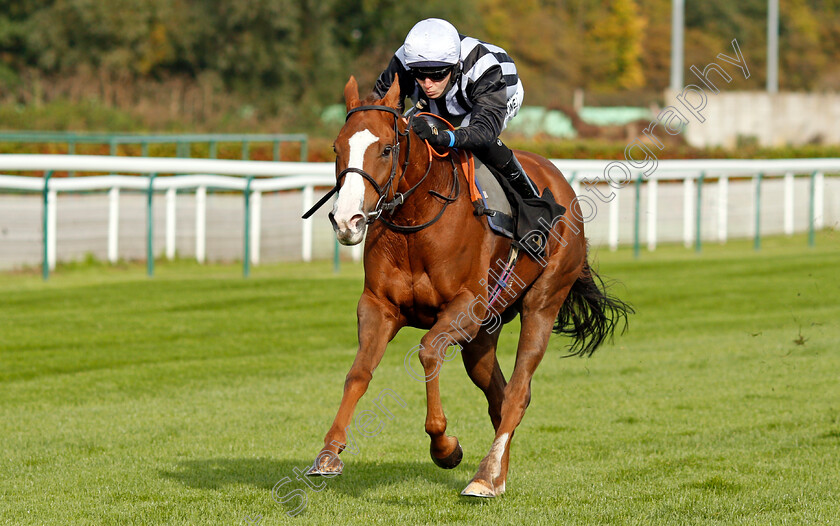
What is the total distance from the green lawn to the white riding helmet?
1.62m

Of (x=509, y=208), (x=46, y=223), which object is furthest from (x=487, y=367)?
(x=46, y=223)

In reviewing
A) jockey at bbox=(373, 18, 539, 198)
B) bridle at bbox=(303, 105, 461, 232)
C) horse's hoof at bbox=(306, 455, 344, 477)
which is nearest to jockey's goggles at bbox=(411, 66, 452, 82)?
jockey at bbox=(373, 18, 539, 198)

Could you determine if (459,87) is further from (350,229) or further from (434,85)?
(350,229)

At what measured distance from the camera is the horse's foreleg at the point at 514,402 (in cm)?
441

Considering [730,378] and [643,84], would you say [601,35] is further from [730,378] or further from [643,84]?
[730,378]

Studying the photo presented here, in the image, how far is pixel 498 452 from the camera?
14.9 feet

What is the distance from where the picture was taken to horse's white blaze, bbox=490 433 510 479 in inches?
176

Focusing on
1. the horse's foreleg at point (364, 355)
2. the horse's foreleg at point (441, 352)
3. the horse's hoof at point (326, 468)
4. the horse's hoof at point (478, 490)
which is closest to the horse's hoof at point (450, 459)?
the horse's foreleg at point (441, 352)

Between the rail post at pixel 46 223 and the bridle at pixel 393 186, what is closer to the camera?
the bridle at pixel 393 186

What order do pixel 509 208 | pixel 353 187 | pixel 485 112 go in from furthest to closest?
pixel 509 208 → pixel 485 112 → pixel 353 187

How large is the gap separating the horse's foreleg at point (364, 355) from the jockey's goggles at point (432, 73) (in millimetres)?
957

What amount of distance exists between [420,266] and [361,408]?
318 cm

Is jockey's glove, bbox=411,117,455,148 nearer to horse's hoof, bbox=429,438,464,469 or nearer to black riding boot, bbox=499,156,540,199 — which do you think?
black riding boot, bbox=499,156,540,199

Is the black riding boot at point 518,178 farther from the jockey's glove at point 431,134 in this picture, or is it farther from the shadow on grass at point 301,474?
the shadow on grass at point 301,474
